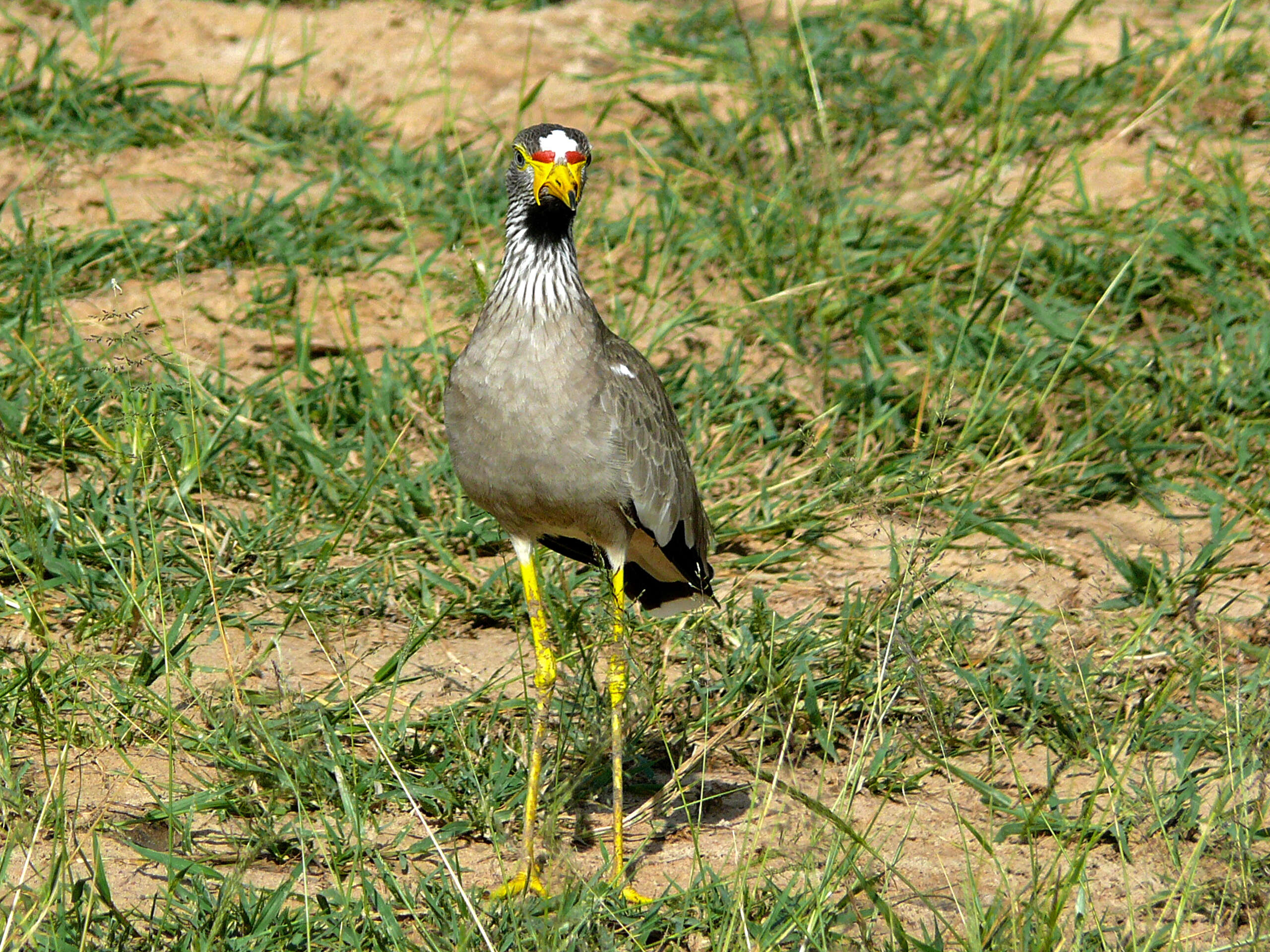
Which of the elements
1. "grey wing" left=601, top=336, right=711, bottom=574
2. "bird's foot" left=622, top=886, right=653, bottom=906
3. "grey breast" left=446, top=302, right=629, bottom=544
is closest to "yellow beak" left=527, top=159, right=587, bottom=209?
"grey breast" left=446, top=302, right=629, bottom=544

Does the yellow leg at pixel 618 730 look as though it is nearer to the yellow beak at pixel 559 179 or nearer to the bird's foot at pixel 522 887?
the bird's foot at pixel 522 887

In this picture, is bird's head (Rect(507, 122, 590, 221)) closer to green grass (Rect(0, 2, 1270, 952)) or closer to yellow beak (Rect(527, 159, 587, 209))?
yellow beak (Rect(527, 159, 587, 209))

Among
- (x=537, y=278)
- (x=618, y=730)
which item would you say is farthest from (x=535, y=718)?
(x=537, y=278)

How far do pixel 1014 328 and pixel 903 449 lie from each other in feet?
2.63

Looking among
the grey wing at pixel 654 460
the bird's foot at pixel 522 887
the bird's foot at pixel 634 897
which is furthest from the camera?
the grey wing at pixel 654 460

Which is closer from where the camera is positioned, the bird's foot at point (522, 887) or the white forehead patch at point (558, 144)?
the bird's foot at point (522, 887)

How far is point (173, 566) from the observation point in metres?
4.58

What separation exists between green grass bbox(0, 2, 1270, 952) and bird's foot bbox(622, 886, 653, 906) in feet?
0.23

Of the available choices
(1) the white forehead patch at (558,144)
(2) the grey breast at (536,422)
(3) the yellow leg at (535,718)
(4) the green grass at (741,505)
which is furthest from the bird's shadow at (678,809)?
(1) the white forehead patch at (558,144)

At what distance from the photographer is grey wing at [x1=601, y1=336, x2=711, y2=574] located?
3791mm

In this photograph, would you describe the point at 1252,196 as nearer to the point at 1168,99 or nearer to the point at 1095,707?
the point at 1168,99

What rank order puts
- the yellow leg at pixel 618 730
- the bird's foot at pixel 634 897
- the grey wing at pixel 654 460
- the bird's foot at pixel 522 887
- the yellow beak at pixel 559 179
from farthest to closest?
the grey wing at pixel 654 460 → the yellow beak at pixel 559 179 → the yellow leg at pixel 618 730 → the bird's foot at pixel 634 897 → the bird's foot at pixel 522 887

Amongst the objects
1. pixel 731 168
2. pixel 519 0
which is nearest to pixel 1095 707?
pixel 731 168

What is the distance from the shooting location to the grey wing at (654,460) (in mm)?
3791
